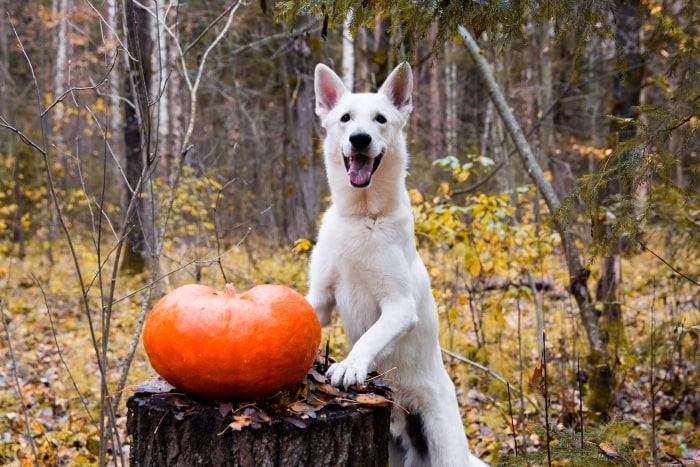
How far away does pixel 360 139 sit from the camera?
3.34 metres

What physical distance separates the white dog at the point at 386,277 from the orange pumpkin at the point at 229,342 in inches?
32.7

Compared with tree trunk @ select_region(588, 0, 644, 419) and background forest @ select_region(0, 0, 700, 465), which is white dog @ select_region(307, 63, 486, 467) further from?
tree trunk @ select_region(588, 0, 644, 419)

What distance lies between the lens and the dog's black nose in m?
3.33

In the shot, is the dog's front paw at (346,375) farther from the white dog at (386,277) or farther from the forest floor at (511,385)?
the forest floor at (511,385)

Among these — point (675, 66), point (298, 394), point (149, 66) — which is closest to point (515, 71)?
point (149, 66)

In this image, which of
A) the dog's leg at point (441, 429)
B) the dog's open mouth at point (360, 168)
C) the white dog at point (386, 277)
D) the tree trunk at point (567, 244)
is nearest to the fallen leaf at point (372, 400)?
the white dog at point (386, 277)

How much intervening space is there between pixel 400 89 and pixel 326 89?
19.0 inches

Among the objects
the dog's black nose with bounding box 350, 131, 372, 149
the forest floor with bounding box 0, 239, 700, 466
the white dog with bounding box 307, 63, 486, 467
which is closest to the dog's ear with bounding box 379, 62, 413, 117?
the white dog with bounding box 307, 63, 486, 467

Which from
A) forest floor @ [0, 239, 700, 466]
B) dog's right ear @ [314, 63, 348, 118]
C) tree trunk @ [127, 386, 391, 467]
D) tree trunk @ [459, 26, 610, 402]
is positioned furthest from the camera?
tree trunk @ [459, 26, 610, 402]

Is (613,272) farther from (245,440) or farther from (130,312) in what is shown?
(130,312)

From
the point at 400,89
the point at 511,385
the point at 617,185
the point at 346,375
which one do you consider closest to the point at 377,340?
the point at 346,375

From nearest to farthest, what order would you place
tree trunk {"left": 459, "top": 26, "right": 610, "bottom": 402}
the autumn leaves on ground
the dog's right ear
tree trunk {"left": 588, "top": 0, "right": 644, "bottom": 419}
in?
the autumn leaves on ground → the dog's right ear → tree trunk {"left": 459, "top": 26, "right": 610, "bottom": 402} → tree trunk {"left": 588, "top": 0, "right": 644, "bottom": 419}

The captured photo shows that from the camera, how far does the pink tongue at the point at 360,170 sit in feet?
10.9

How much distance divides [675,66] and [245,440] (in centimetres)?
275
